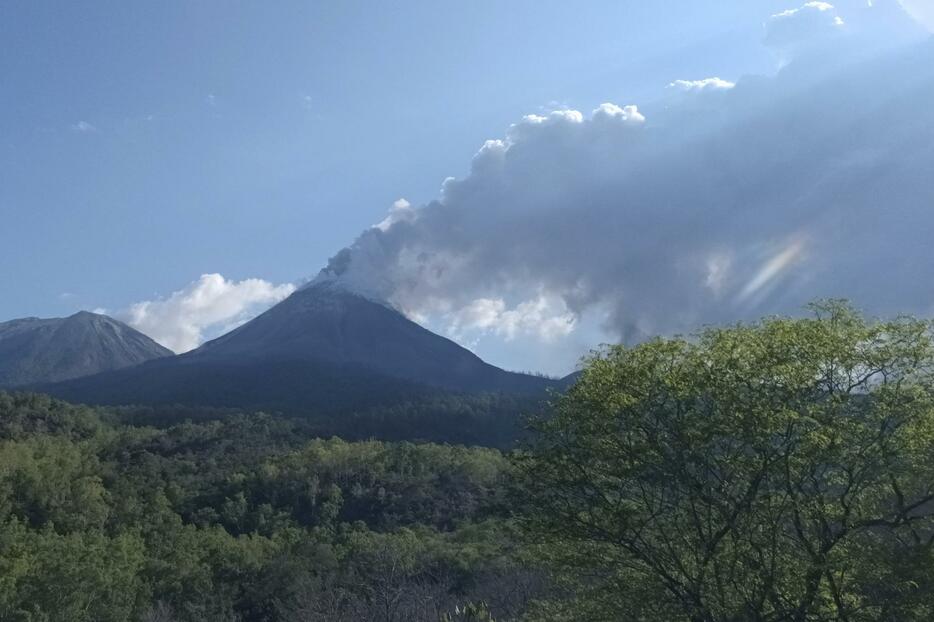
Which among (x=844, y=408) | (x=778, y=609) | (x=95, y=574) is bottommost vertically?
(x=95, y=574)

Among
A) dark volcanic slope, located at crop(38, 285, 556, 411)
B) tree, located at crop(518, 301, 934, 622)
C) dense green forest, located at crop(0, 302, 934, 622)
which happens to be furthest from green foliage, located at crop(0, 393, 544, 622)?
dark volcanic slope, located at crop(38, 285, 556, 411)

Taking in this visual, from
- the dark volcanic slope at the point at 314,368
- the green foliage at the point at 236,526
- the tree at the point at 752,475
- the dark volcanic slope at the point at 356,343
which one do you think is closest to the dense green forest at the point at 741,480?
the tree at the point at 752,475

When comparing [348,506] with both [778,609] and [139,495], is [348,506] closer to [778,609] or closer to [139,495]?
[139,495]

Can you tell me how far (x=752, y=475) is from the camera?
12352 millimetres

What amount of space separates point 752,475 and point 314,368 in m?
135

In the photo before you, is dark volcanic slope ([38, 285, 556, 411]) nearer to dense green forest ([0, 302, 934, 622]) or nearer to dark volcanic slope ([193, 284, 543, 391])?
dark volcanic slope ([193, 284, 543, 391])

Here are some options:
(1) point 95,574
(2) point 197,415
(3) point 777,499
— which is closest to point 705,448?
(3) point 777,499

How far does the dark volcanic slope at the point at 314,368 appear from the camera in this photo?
127188 millimetres

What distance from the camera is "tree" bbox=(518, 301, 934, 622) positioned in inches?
472

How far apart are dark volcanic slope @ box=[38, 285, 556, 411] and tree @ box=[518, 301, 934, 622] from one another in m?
105

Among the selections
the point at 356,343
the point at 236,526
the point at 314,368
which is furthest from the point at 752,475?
the point at 356,343

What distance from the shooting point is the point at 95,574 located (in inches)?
1236

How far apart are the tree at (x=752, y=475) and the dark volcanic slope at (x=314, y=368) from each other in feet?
344

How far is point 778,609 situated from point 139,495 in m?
49.1
